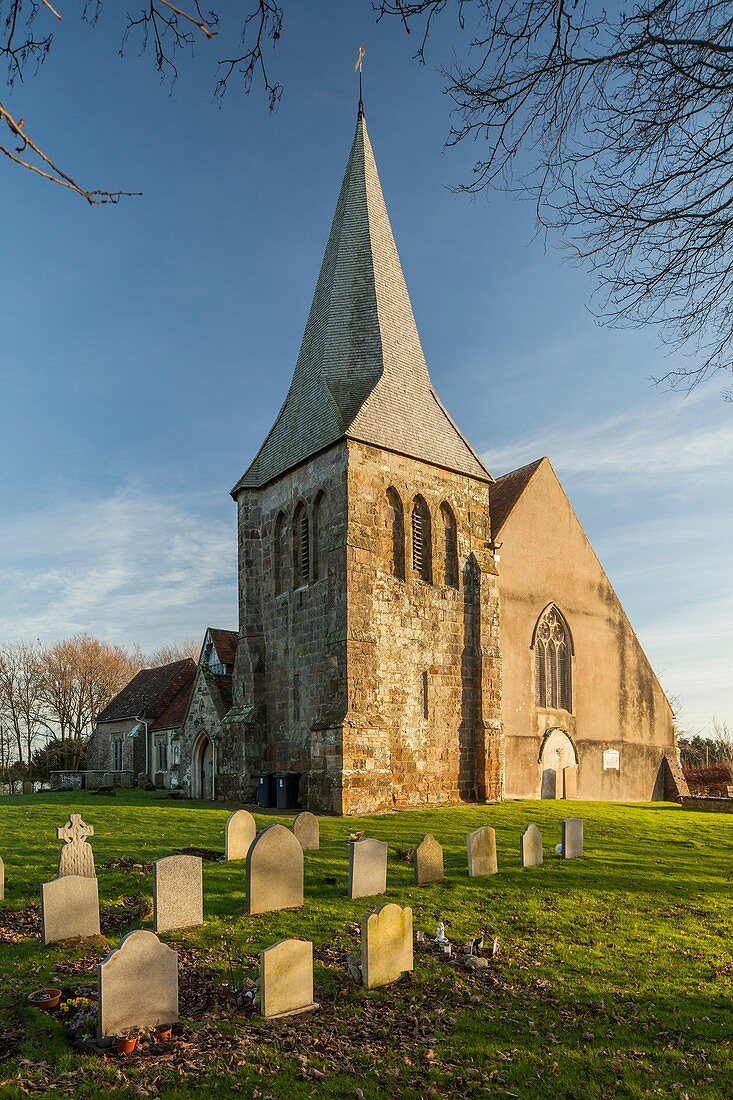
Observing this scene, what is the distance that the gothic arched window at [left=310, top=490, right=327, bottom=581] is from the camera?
23.2 m

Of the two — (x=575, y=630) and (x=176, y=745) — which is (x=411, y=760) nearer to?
(x=575, y=630)

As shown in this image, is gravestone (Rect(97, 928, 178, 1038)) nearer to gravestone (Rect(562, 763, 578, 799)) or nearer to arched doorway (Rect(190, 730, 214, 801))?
arched doorway (Rect(190, 730, 214, 801))

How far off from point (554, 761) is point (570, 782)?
1160mm

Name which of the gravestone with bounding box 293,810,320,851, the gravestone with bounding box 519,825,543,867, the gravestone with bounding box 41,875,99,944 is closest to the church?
the gravestone with bounding box 293,810,320,851

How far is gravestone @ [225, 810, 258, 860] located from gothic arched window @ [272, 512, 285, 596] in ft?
39.5

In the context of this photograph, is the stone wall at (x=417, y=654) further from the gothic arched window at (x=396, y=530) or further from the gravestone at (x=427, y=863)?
the gravestone at (x=427, y=863)

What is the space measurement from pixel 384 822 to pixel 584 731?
1278 centimetres

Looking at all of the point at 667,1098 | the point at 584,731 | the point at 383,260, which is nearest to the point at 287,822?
the point at 667,1098

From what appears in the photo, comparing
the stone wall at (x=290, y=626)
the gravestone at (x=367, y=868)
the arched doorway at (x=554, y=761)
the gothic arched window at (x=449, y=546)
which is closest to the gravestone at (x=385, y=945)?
the gravestone at (x=367, y=868)

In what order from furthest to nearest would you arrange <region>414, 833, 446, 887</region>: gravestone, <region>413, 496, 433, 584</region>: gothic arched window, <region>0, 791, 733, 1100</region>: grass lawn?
<region>413, 496, 433, 584</region>: gothic arched window, <region>414, 833, 446, 887</region>: gravestone, <region>0, 791, 733, 1100</region>: grass lawn

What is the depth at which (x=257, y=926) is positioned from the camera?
9.45 metres

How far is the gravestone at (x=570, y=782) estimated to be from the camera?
27.0 m

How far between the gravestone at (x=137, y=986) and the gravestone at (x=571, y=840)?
9.07 meters

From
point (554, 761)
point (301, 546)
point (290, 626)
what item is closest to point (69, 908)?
point (290, 626)
